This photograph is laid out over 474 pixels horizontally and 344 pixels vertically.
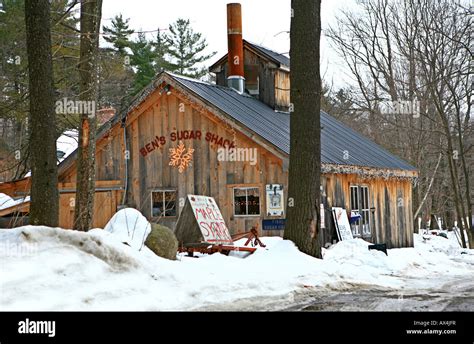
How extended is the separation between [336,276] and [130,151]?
464 inches

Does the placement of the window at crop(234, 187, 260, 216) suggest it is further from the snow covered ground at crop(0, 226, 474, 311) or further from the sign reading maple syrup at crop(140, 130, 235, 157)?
the snow covered ground at crop(0, 226, 474, 311)

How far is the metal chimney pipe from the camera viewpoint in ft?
87.6

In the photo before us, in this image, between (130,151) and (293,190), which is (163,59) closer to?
(130,151)

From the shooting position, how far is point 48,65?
11.4m

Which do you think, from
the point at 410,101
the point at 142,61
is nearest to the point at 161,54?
the point at 142,61

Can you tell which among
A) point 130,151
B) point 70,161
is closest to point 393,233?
point 130,151

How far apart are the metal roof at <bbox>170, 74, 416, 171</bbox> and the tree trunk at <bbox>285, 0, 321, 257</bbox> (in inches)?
204

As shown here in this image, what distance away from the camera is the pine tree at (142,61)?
49.4m

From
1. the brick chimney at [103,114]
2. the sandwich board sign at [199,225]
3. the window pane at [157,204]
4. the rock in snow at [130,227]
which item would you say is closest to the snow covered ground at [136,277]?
the rock in snow at [130,227]
